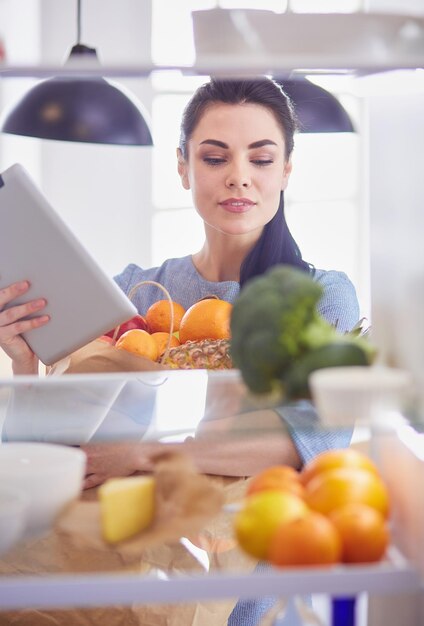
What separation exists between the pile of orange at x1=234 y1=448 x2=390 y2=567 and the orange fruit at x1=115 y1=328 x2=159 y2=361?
1.20 feet

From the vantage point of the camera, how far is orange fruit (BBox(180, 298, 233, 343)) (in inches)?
41.2

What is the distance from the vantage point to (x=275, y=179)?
1.77 m

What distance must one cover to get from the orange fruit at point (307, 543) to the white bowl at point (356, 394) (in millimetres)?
81

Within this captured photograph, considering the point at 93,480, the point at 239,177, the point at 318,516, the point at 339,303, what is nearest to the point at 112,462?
the point at 93,480

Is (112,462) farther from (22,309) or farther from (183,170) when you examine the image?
(183,170)

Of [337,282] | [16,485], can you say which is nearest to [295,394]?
[16,485]

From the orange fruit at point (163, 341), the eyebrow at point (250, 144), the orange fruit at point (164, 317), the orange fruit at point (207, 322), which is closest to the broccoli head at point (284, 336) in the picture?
the orange fruit at point (207, 322)

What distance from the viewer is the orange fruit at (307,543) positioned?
0.66m

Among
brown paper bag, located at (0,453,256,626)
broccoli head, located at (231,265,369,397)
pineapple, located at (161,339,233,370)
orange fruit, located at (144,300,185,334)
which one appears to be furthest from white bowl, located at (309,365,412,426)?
orange fruit, located at (144,300,185,334)

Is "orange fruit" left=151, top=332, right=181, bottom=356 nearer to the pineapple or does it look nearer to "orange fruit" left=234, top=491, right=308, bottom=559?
the pineapple

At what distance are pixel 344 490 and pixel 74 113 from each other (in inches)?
42.0

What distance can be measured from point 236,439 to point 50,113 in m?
1.04

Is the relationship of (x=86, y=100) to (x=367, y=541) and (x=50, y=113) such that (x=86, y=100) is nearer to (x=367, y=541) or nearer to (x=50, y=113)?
(x=50, y=113)

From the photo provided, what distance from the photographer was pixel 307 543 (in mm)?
662
